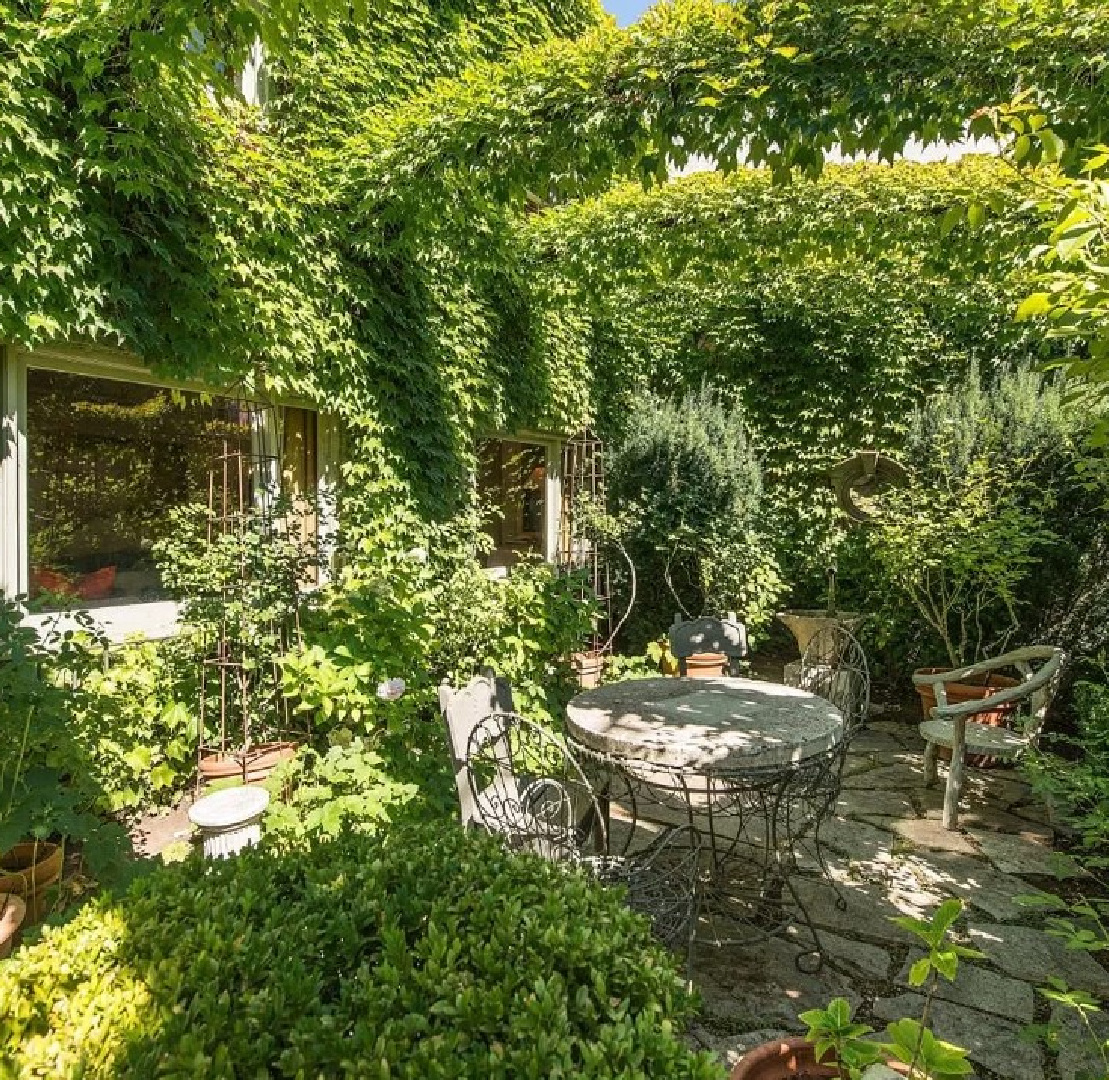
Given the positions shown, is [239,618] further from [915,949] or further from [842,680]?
[842,680]

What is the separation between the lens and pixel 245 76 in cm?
429

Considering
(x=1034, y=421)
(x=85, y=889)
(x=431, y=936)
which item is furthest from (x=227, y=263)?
(x=1034, y=421)

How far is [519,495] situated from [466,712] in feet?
15.3

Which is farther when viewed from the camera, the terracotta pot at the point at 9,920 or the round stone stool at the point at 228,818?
the round stone stool at the point at 228,818

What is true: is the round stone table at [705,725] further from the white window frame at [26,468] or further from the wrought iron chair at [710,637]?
the white window frame at [26,468]

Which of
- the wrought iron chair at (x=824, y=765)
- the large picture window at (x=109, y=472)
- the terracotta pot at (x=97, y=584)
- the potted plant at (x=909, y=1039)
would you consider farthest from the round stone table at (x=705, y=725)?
the terracotta pot at (x=97, y=584)

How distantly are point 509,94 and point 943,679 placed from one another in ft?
14.2

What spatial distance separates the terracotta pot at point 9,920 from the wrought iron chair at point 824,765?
2608 mm

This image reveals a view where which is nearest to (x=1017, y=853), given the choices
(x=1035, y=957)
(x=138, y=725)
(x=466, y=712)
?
(x=1035, y=957)

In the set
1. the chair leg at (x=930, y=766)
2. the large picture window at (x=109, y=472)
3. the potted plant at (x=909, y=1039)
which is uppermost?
the large picture window at (x=109, y=472)

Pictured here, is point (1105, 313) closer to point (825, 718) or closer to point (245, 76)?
point (825, 718)

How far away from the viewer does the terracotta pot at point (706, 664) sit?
584 centimetres

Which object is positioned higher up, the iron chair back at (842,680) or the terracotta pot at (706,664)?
the iron chair back at (842,680)

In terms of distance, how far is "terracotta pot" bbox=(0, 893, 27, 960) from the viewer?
2.15 meters
